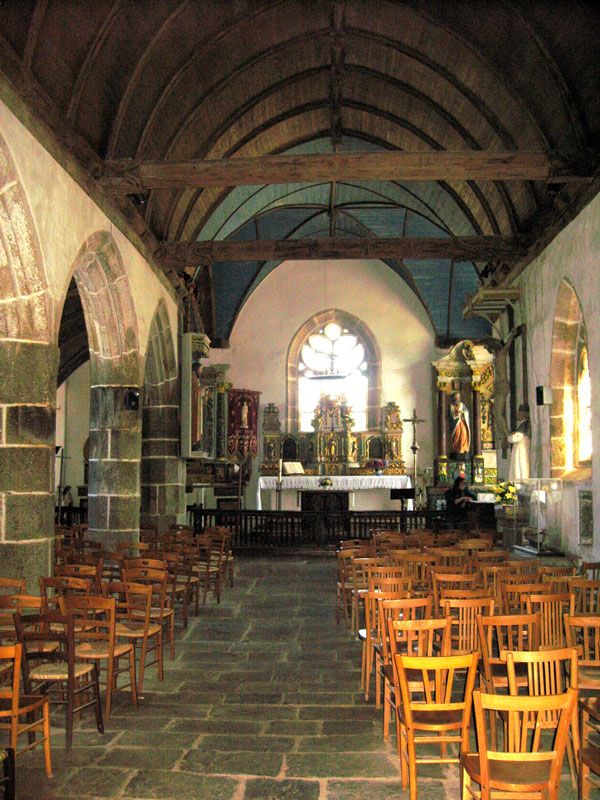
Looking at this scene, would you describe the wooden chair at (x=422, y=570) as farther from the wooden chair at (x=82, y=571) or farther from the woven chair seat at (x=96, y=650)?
the wooden chair at (x=82, y=571)

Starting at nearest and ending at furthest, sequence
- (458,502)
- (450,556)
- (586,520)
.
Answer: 1. (450,556)
2. (586,520)
3. (458,502)

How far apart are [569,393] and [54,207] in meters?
8.28

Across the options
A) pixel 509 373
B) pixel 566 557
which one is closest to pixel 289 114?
pixel 509 373

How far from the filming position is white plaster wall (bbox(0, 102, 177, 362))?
6.91m

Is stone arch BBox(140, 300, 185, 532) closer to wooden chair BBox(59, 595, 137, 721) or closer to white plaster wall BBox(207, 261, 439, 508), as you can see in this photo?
white plaster wall BBox(207, 261, 439, 508)

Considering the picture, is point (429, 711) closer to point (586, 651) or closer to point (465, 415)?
point (586, 651)

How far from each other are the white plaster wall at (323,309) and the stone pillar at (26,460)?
46.9 ft

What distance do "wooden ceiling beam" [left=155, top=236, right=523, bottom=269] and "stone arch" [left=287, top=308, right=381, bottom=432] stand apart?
8490 millimetres

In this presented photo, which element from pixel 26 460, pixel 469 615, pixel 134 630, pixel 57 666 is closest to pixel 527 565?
pixel 469 615

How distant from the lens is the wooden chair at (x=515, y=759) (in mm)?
2781

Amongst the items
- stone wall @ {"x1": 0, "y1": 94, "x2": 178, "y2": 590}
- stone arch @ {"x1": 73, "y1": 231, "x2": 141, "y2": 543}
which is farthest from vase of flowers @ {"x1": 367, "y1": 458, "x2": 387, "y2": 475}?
stone wall @ {"x1": 0, "y1": 94, "x2": 178, "y2": 590}

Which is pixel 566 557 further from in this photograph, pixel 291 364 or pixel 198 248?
pixel 291 364

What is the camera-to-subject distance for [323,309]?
22.3m

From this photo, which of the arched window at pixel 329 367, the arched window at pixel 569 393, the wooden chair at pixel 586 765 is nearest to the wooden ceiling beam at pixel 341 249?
the arched window at pixel 569 393
